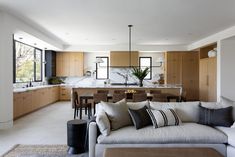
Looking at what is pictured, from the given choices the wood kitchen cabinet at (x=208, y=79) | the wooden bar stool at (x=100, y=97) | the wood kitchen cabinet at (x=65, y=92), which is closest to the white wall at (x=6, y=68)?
the wooden bar stool at (x=100, y=97)

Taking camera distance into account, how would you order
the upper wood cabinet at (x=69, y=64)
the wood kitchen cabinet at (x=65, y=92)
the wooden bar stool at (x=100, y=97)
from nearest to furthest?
1. the wooden bar stool at (x=100, y=97)
2. the wood kitchen cabinet at (x=65, y=92)
3. the upper wood cabinet at (x=69, y=64)

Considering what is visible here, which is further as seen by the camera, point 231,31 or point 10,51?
point 231,31

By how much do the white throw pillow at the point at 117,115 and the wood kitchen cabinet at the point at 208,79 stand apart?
5461 mm

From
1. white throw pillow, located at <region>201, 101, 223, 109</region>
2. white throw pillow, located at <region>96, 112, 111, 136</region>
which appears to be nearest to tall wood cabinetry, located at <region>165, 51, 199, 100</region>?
white throw pillow, located at <region>201, 101, 223, 109</region>

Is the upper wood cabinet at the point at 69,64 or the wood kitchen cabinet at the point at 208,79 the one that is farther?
the upper wood cabinet at the point at 69,64

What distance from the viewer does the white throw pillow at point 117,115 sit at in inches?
139

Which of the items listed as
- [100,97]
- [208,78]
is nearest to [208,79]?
[208,78]

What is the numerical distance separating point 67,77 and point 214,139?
917 cm

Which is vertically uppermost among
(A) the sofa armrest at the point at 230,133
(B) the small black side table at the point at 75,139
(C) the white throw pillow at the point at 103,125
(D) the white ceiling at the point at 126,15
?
(D) the white ceiling at the point at 126,15

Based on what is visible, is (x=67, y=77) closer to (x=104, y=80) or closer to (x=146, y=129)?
(x=104, y=80)

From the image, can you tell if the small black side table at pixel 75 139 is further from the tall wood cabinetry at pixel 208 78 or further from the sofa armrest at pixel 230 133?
the tall wood cabinetry at pixel 208 78

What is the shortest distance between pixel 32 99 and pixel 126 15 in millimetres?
4417

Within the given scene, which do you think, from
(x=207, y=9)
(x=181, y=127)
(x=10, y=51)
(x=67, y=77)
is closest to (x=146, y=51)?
(x=67, y=77)

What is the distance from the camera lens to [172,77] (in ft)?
34.6
